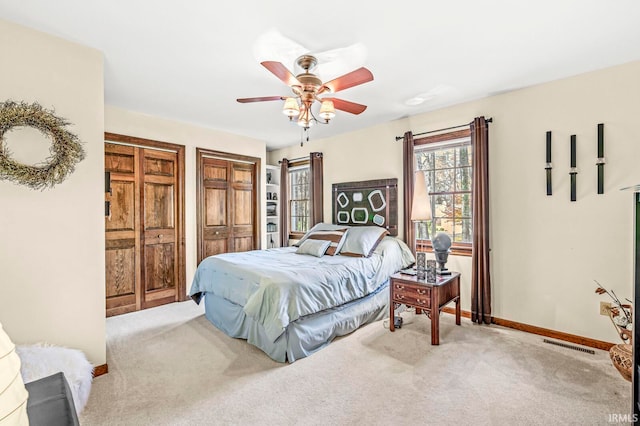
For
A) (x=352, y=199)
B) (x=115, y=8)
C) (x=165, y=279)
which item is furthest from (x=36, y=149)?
(x=352, y=199)

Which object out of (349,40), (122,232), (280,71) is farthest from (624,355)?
(122,232)

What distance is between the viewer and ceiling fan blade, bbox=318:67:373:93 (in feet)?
7.13

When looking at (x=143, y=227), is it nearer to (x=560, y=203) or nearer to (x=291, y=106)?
(x=291, y=106)

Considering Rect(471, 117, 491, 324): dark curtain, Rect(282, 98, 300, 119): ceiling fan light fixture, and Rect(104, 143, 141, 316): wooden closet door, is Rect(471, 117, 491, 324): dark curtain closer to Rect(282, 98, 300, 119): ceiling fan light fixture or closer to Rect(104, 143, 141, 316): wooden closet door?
Rect(282, 98, 300, 119): ceiling fan light fixture

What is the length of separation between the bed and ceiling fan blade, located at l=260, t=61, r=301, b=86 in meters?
1.63

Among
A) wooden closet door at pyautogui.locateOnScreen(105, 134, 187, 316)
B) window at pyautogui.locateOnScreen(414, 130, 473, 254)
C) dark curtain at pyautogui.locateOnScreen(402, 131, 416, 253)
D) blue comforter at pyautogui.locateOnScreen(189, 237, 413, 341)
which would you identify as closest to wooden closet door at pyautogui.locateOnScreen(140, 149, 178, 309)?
wooden closet door at pyautogui.locateOnScreen(105, 134, 187, 316)

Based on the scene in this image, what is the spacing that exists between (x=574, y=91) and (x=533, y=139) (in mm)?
523

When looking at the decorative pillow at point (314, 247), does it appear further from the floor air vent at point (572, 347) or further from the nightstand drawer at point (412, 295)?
the floor air vent at point (572, 347)

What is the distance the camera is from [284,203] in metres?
5.74

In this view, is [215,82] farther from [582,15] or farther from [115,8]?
[582,15]

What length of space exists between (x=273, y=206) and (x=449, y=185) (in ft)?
11.4

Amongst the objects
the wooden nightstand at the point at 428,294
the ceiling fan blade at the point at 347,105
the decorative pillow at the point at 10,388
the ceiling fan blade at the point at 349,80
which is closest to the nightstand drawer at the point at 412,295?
the wooden nightstand at the point at 428,294

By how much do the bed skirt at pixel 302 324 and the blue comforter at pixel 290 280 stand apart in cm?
11

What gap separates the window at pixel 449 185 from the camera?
3.68m
